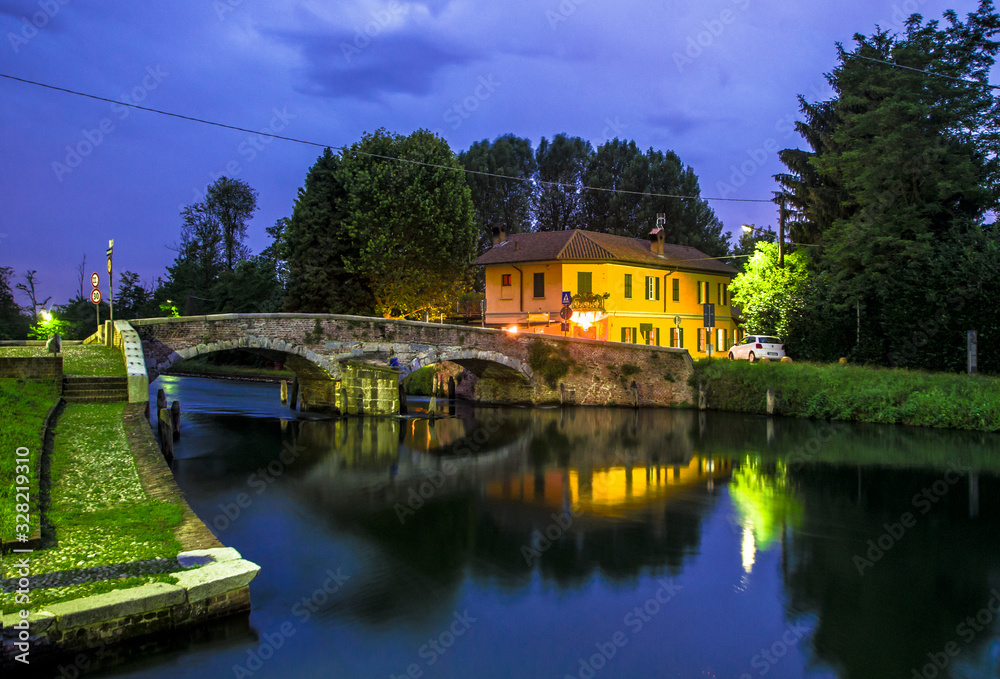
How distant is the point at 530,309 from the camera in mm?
40562

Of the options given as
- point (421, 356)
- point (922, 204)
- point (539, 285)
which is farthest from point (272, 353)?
point (922, 204)

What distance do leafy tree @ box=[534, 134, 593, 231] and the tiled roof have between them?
13631mm

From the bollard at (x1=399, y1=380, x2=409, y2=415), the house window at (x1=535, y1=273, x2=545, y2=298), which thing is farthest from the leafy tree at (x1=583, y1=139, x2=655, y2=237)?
the bollard at (x1=399, y1=380, x2=409, y2=415)

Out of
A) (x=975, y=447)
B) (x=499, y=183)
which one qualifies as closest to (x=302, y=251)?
(x=499, y=183)

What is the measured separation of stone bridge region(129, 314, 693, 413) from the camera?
2319 cm

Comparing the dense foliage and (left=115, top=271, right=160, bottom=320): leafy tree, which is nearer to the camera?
the dense foliage

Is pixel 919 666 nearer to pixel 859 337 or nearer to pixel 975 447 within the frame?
pixel 975 447

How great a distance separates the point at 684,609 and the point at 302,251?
32.3 metres

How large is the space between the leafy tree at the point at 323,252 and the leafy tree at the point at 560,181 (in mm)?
23270

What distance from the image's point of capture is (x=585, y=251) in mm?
39625

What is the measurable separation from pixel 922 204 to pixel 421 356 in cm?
1984

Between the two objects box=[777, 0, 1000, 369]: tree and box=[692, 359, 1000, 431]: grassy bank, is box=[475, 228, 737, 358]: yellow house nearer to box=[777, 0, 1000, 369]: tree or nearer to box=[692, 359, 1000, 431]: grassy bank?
box=[692, 359, 1000, 431]: grassy bank

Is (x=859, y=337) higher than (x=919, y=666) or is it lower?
higher

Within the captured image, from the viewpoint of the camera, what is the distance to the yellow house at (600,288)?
3941 cm
